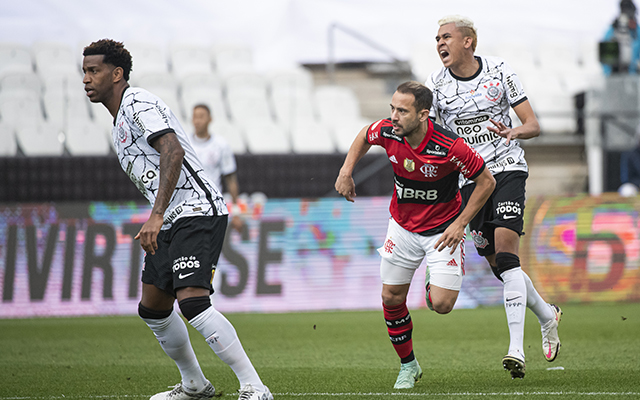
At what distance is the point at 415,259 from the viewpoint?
16.8 ft

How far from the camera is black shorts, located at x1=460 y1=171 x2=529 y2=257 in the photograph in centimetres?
535

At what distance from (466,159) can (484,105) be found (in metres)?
0.81

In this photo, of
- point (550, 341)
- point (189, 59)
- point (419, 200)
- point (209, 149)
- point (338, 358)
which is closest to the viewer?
point (419, 200)

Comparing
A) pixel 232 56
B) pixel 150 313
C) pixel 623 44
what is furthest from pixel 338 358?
pixel 232 56

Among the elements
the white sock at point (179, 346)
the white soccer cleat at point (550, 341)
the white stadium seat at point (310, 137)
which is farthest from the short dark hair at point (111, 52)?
the white stadium seat at point (310, 137)

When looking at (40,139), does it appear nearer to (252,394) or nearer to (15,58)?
(15,58)

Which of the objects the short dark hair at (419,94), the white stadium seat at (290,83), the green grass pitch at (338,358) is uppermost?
the white stadium seat at (290,83)

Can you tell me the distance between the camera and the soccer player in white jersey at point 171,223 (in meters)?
4.15

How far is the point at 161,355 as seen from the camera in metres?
6.89

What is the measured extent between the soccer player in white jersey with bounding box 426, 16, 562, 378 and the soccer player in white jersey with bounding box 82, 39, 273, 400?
6.49 ft

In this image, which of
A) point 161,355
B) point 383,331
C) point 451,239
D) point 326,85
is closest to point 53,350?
point 161,355

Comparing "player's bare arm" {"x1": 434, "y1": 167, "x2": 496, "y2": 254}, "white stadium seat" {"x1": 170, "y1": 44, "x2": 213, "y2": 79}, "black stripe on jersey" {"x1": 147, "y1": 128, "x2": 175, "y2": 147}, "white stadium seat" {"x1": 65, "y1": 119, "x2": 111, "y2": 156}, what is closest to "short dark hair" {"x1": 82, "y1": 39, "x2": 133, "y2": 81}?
"black stripe on jersey" {"x1": 147, "y1": 128, "x2": 175, "y2": 147}

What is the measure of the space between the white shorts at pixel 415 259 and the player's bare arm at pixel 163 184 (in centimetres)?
167

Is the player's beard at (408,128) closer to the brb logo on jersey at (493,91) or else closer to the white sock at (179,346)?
the brb logo on jersey at (493,91)
